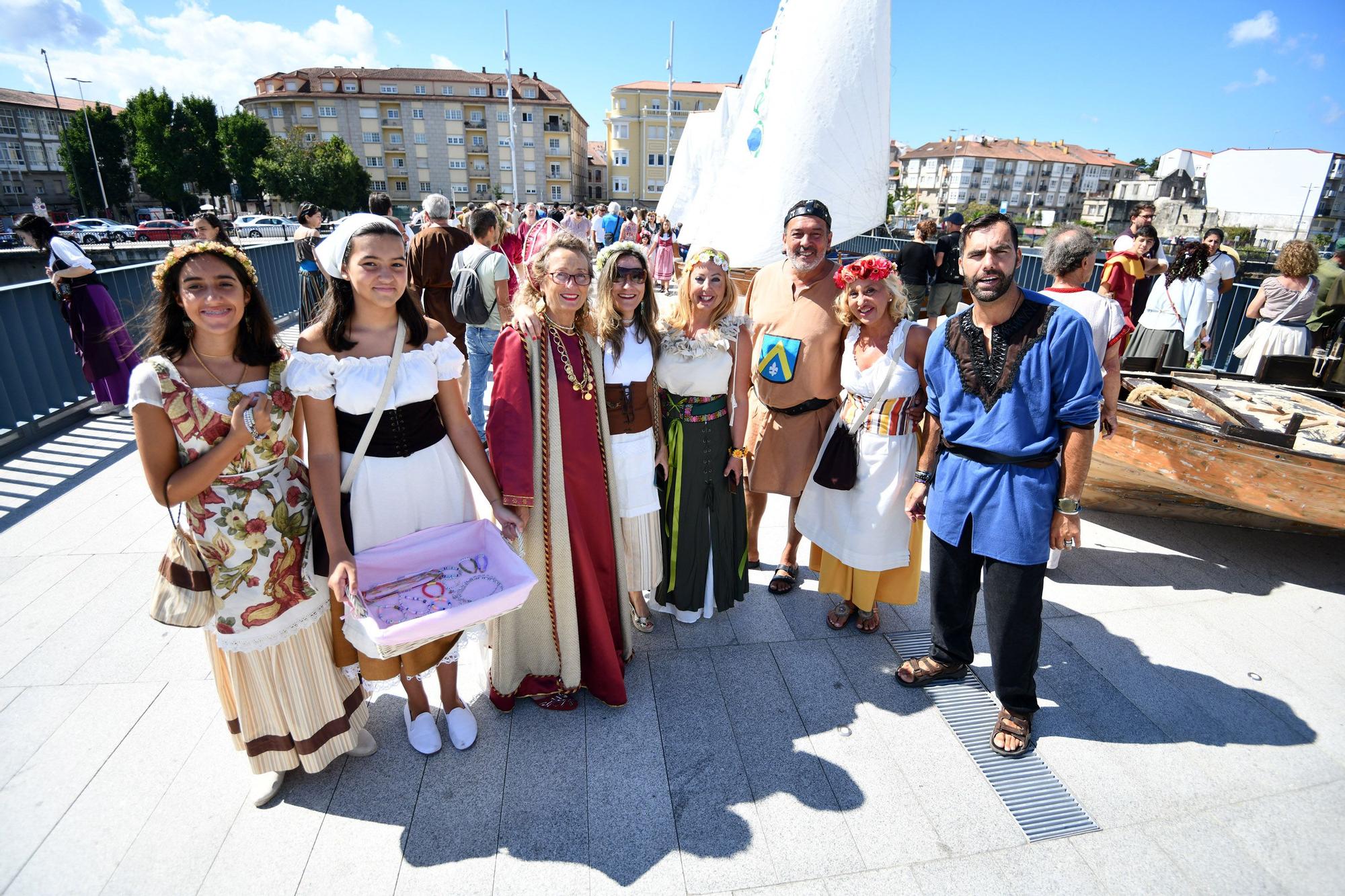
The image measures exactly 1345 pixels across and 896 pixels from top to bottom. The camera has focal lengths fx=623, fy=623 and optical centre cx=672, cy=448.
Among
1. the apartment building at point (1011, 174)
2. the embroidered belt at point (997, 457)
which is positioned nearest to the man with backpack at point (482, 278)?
the embroidered belt at point (997, 457)

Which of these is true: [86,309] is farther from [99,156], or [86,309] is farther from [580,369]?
[99,156]

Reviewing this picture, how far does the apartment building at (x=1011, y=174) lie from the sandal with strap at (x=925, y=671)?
292 feet

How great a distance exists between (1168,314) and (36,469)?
991 centimetres

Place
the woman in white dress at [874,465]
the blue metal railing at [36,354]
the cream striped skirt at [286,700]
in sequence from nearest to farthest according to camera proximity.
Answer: the cream striped skirt at [286,700], the woman in white dress at [874,465], the blue metal railing at [36,354]

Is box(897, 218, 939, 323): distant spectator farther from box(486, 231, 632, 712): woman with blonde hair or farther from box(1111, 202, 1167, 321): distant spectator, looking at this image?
box(486, 231, 632, 712): woman with blonde hair

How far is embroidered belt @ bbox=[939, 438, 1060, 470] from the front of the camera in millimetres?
2211

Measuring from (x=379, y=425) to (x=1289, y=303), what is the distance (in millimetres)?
7354

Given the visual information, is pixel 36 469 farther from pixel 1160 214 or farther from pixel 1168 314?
pixel 1160 214

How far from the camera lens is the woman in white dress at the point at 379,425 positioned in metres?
1.95

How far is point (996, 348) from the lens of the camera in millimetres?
2240

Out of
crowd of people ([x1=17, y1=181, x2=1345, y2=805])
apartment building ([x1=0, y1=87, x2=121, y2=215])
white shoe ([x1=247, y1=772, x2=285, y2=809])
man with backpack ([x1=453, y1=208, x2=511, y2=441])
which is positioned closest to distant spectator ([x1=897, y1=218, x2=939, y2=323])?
crowd of people ([x1=17, y1=181, x2=1345, y2=805])

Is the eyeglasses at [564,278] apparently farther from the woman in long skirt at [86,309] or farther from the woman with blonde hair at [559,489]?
the woman in long skirt at [86,309]

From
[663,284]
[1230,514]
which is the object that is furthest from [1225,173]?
[1230,514]

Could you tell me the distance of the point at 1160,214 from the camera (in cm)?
5866
